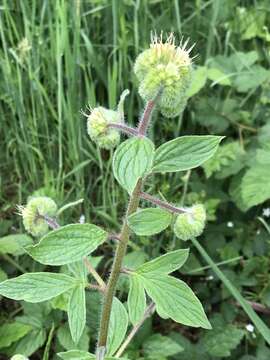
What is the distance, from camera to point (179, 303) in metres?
1.21

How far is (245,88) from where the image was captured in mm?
2209

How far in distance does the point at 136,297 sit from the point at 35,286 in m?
0.20

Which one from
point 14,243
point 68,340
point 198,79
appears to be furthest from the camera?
point 198,79

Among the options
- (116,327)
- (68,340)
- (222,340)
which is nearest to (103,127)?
(116,327)

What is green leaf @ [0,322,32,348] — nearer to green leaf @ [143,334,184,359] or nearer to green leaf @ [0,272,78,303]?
green leaf @ [143,334,184,359]

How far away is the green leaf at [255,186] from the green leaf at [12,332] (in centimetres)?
74

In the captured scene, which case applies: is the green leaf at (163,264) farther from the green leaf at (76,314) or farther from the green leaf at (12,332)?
the green leaf at (12,332)

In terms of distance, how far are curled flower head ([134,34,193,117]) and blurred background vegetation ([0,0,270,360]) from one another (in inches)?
33.8

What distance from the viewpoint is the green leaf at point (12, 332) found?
1721 mm

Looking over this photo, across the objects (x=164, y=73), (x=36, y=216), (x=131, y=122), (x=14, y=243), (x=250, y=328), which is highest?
(x=164, y=73)

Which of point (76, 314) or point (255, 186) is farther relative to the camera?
point (255, 186)

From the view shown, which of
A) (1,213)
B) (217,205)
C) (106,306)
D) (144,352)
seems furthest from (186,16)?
(106,306)

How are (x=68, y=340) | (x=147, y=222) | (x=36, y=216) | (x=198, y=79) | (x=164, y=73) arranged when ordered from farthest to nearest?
(x=198, y=79)
(x=68, y=340)
(x=36, y=216)
(x=147, y=222)
(x=164, y=73)

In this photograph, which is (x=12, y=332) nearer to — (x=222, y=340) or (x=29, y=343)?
(x=29, y=343)
